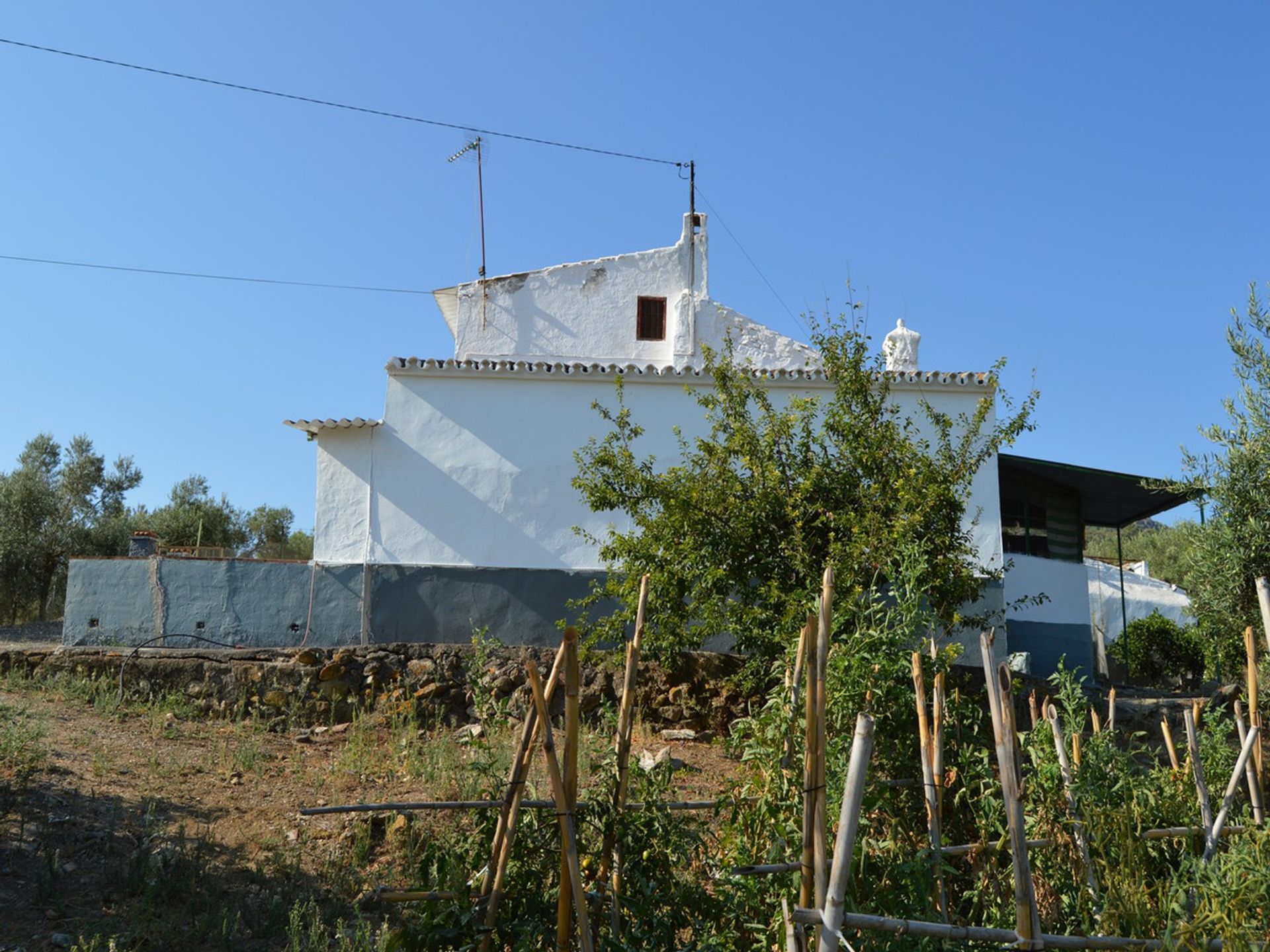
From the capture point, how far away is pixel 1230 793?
16.9 ft

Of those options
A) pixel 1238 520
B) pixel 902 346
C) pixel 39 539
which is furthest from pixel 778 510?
pixel 39 539

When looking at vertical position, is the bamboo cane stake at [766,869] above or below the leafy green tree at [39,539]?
below

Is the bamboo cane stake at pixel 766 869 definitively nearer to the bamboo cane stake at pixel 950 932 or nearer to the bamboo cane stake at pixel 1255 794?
the bamboo cane stake at pixel 950 932

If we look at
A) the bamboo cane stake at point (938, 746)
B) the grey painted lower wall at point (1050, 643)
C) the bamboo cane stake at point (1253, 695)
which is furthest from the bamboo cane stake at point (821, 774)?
the grey painted lower wall at point (1050, 643)

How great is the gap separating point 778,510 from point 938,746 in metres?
5.06

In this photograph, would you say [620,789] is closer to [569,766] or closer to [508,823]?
[569,766]

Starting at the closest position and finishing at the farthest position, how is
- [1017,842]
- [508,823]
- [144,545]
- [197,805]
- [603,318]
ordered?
[1017,842], [508,823], [197,805], [144,545], [603,318]

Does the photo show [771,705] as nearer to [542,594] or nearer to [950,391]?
[542,594]

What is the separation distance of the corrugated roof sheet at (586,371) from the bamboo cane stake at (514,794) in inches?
370

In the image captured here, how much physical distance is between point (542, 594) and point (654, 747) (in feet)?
10.5

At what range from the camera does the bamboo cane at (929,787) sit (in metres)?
4.50

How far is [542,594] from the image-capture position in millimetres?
13344

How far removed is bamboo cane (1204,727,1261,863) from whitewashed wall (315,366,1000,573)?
8.16 metres

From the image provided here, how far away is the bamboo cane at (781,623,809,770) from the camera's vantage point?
4.58 metres
